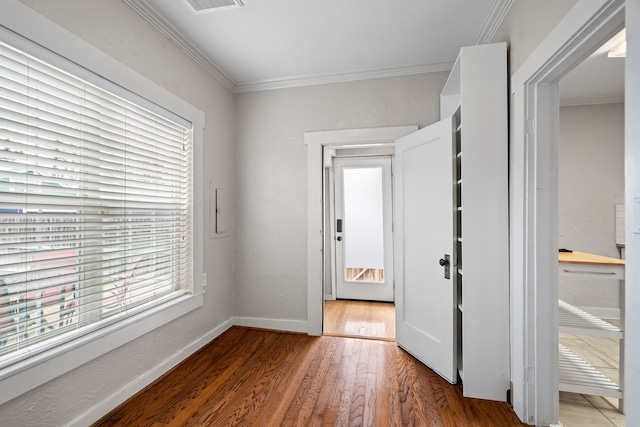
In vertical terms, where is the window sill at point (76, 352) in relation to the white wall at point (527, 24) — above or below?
below

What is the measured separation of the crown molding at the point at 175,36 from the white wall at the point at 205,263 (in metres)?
0.04

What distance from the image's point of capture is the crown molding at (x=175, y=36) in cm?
193

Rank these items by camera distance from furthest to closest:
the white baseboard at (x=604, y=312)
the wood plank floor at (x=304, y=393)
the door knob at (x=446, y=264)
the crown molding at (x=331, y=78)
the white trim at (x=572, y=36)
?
1. the white baseboard at (x=604, y=312)
2. the crown molding at (x=331, y=78)
3. the door knob at (x=446, y=264)
4. the wood plank floor at (x=304, y=393)
5. the white trim at (x=572, y=36)

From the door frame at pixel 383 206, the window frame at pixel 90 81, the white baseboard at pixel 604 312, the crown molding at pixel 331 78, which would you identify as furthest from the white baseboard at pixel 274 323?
the white baseboard at pixel 604 312

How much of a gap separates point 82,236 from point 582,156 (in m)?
4.82

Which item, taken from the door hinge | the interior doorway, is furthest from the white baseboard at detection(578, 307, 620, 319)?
the door hinge

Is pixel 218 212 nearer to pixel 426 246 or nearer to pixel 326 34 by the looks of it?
pixel 326 34

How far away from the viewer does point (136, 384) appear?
1.94m

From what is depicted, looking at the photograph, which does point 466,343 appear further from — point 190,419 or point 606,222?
point 606,222

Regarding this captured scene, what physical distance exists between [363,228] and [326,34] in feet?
8.15

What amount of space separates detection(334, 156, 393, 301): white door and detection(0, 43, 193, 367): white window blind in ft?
7.88

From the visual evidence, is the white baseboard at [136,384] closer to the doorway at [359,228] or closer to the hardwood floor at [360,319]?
the hardwood floor at [360,319]

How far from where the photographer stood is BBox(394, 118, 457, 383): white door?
6.95ft

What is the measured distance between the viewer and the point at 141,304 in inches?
80.1
